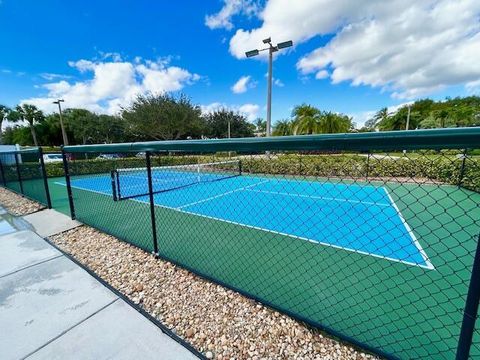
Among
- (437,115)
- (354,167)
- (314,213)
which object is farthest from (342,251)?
(437,115)

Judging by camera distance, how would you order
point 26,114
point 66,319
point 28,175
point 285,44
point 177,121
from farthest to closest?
1. point 26,114
2. point 177,121
3. point 285,44
4. point 28,175
5. point 66,319

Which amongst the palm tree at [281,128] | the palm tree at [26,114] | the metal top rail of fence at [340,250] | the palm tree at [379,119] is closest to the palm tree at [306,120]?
the palm tree at [281,128]

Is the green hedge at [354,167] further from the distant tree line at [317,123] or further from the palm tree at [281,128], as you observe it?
the palm tree at [281,128]

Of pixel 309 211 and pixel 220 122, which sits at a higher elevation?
pixel 220 122

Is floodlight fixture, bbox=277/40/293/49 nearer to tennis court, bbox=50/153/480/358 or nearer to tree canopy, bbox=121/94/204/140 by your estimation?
tennis court, bbox=50/153/480/358

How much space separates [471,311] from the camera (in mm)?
1362

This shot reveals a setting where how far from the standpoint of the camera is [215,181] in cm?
1360

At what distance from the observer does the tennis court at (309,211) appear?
5141 millimetres

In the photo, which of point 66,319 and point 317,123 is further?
point 317,123

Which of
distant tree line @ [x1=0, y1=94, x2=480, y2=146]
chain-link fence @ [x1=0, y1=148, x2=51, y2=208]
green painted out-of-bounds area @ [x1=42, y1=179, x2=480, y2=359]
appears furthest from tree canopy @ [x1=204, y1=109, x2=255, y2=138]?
green painted out-of-bounds area @ [x1=42, y1=179, x2=480, y2=359]

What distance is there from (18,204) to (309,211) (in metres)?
9.37

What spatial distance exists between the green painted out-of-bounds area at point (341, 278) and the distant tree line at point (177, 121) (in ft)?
71.1

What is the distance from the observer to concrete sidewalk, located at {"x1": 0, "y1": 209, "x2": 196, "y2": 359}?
1.95m

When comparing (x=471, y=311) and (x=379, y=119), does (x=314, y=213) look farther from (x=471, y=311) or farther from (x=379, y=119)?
(x=379, y=119)
